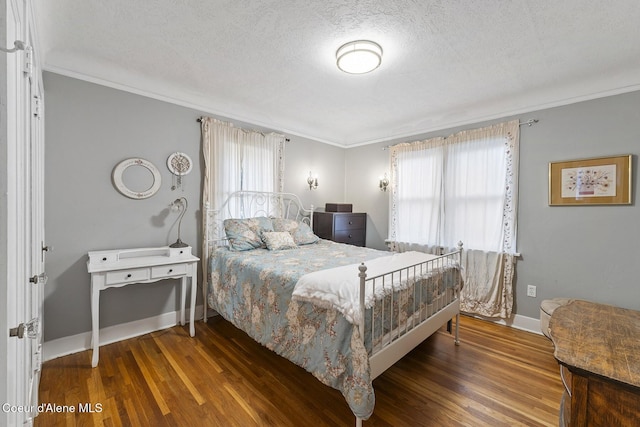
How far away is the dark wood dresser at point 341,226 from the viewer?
409 cm

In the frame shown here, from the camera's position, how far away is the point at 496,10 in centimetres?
174

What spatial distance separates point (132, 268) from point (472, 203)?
3.70m

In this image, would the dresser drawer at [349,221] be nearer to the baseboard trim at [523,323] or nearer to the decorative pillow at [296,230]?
the decorative pillow at [296,230]

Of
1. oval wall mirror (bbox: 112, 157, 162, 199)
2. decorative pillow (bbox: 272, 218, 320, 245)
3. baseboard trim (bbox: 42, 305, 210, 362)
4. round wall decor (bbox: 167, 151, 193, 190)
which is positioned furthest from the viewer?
decorative pillow (bbox: 272, 218, 320, 245)

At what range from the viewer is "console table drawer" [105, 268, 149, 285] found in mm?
2283

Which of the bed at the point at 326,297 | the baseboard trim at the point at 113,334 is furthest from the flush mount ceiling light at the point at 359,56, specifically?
the baseboard trim at the point at 113,334

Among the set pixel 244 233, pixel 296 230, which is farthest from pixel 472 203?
pixel 244 233

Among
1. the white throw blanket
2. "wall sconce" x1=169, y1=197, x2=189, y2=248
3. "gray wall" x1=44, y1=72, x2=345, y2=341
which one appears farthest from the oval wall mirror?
the white throw blanket

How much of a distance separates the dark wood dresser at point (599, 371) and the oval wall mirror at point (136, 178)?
3.28m

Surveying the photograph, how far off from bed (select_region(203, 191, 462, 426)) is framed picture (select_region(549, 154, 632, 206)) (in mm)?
1342

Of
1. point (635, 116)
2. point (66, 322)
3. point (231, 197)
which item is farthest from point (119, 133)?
point (635, 116)

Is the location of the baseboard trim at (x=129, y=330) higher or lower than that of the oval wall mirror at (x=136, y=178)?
lower

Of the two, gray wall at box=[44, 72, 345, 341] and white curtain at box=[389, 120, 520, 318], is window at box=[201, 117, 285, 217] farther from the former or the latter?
white curtain at box=[389, 120, 520, 318]

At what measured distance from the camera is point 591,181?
268 cm
